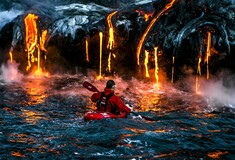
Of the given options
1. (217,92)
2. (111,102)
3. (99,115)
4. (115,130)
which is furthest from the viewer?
(217,92)

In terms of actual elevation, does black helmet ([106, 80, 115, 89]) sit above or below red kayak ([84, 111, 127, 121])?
above

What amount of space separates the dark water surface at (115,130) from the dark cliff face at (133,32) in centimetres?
252

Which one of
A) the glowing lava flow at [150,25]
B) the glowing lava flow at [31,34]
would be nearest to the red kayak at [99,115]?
the glowing lava flow at [150,25]

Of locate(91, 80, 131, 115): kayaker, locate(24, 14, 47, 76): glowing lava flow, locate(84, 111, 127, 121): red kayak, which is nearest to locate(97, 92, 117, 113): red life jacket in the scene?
locate(91, 80, 131, 115): kayaker

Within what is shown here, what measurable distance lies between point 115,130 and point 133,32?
10388 millimetres

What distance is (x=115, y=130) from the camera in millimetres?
8648

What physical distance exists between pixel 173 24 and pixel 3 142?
1061 centimetres

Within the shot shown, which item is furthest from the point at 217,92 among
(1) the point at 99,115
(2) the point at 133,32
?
(1) the point at 99,115

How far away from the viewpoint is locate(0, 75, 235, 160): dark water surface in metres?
7.21

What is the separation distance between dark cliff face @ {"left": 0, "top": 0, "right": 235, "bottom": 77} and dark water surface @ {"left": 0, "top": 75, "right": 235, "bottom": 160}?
2.52 meters

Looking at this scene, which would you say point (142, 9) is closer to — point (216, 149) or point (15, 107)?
point (15, 107)

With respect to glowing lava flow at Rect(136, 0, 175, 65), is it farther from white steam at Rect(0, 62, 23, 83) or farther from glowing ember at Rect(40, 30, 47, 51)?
white steam at Rect(0, 62, 23, 83)

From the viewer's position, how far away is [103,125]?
891 cm

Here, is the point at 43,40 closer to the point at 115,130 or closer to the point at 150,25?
the point at 150,25
